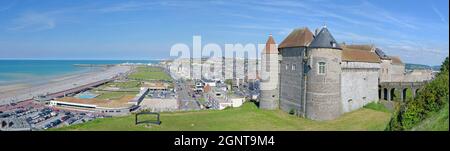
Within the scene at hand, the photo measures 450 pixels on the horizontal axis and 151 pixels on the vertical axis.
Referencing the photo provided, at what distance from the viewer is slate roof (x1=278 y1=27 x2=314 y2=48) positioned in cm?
2244

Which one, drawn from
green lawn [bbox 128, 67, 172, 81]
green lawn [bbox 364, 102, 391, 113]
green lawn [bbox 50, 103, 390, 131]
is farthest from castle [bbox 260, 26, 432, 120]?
green lawn [bbox 128, 67, 172, 81]

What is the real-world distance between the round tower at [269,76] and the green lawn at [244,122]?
1.13 meters

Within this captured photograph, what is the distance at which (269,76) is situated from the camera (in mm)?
25406

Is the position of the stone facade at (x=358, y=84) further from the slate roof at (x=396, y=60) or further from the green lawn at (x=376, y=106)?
the slate roof at (x=396, y=60)

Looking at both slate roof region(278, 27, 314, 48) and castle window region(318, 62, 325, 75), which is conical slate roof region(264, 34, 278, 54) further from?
castle window region(318, 62, 325, 75)

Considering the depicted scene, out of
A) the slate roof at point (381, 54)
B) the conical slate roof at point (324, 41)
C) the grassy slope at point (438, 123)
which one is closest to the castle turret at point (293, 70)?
the conical slate roof at point (324, 41)

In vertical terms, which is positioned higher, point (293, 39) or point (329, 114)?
point (293, 39)

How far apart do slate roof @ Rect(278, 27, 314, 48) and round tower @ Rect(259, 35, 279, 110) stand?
80 centimetres
